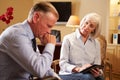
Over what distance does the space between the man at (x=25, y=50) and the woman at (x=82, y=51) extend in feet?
2.78

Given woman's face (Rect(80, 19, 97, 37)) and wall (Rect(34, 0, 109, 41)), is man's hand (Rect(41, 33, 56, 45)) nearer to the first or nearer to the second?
woman's face (Rect(80, 19, 97, 37))

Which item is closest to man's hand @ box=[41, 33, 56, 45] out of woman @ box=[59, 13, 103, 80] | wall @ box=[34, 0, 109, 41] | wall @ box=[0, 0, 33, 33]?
woman @ box=[59, 13, 103, 80]

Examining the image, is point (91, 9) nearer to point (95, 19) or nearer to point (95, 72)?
point (95, 19)

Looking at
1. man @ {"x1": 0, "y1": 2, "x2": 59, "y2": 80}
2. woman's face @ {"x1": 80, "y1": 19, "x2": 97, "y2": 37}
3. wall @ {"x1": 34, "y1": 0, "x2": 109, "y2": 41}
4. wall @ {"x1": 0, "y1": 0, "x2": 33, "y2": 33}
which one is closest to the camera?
man @ {"x1": 0, "y1": 2, "x2": 59, "y2": 80}

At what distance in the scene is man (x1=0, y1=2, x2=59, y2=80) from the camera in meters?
1.26

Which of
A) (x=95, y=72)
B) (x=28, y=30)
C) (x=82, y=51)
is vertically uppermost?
(x=28, y=30)

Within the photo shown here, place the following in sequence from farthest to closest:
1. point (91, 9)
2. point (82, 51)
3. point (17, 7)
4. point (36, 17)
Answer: point (17, 7) < point (91, 9) < point (82, 51) < point (36, 17)

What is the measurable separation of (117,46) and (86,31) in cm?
273

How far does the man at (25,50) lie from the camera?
1256mm

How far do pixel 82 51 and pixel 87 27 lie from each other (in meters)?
0.26

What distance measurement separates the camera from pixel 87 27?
7.86ft

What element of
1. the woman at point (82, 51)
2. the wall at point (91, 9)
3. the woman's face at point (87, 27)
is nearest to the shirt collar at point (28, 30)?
the woman at point (82, 51)

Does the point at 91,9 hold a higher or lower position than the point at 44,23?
higher

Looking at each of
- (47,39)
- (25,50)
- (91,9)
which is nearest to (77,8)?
(91,9)
